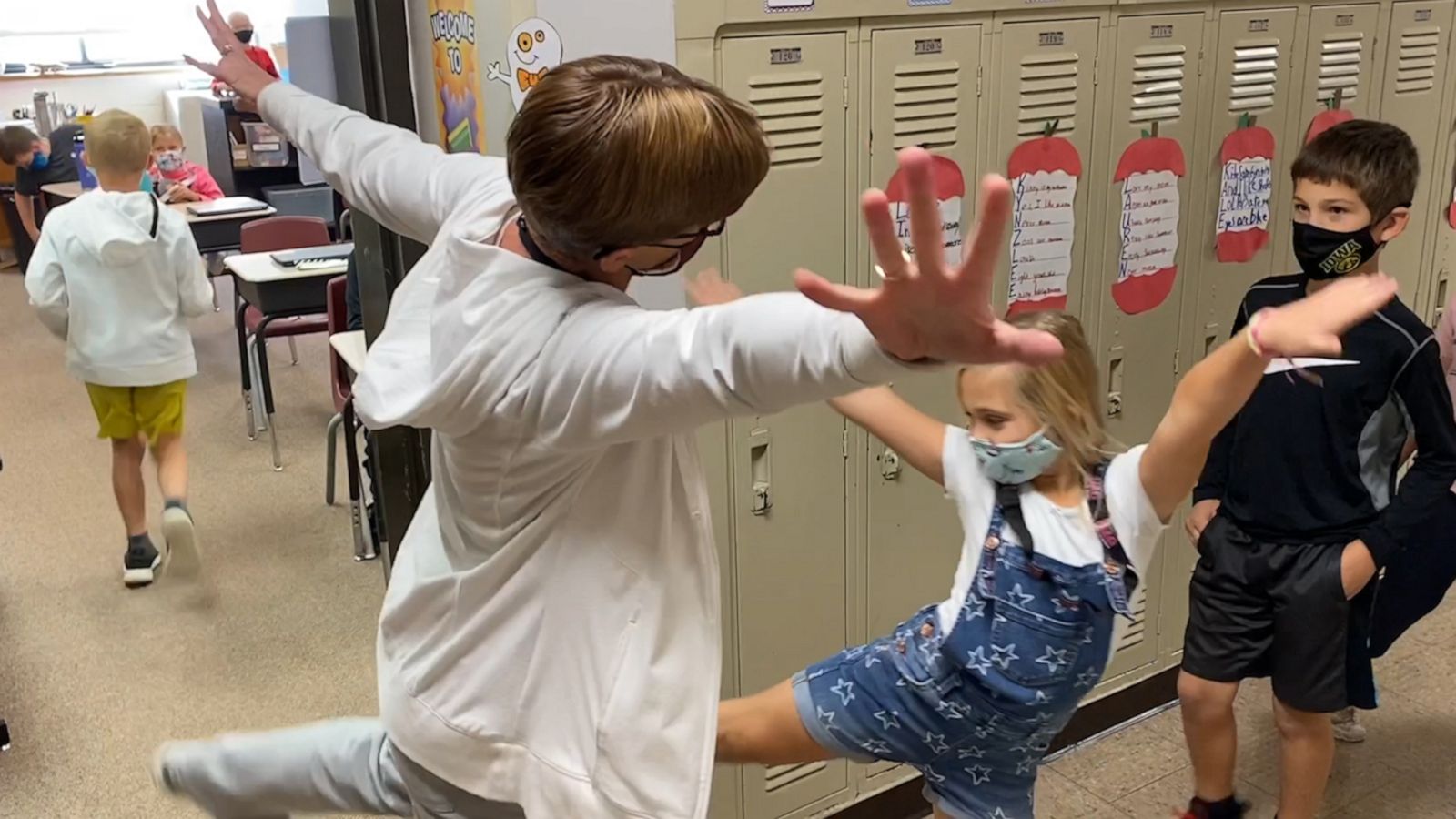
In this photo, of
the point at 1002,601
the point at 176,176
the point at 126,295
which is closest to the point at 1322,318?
the point at 1002,601

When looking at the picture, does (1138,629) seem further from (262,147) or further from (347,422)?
(262,147)

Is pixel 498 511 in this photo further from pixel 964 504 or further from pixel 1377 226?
pixel 1377 226

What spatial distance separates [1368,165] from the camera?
2145mm

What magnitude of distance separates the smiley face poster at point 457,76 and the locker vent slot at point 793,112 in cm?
46

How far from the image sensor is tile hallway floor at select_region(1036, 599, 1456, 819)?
8.69 ft

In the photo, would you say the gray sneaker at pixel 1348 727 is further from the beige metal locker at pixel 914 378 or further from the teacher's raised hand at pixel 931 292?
the teacher's raised hand at pixel 931 292

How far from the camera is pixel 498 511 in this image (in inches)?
52.1

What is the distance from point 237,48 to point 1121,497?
4.91 feet

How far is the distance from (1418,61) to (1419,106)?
4.6 inches

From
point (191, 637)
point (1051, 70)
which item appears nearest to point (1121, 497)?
point (1051, 70)

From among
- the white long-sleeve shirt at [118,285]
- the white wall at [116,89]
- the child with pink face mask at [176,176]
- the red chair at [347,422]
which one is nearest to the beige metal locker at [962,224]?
the red chair at [347,422]

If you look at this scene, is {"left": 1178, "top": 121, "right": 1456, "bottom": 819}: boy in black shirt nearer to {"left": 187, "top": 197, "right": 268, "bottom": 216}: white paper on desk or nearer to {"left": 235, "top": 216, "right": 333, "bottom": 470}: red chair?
{"left": 235, "top": 216, "right": 333, "bottom": 470}: red chair

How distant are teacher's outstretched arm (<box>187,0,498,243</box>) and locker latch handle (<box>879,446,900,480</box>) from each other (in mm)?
1093

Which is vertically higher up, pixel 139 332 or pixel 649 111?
pixel 649 111
